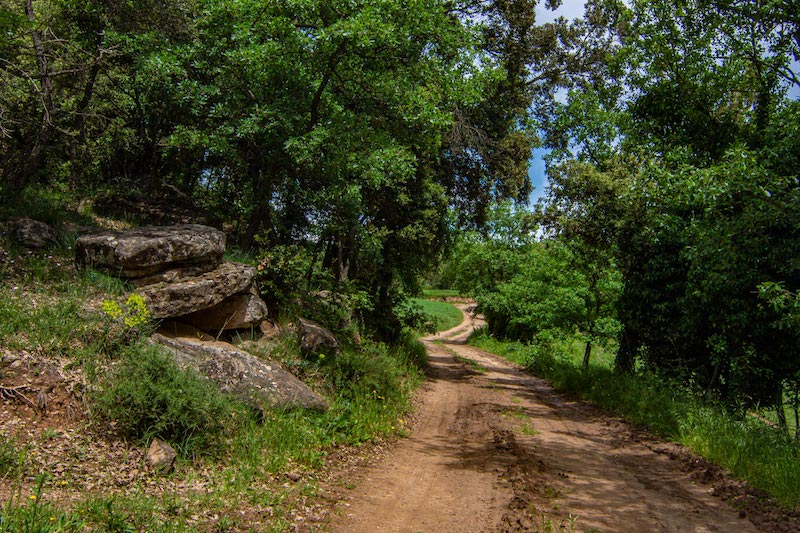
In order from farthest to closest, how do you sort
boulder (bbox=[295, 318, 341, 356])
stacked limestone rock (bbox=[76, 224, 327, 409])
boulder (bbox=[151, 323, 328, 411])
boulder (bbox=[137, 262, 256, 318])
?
boulder (bbox=[295, 318, 341, 356]) → boulder (bbox=[137, 262, 256, 318]) → stacked limestone rock (bbox=[76, 224, 327, 409]) → boulder (bbox=[151, 323, 328, 411])

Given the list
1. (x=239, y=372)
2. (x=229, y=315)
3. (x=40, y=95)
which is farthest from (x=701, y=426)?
(x=40, y=95)

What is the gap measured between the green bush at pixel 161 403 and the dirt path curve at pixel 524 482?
1.74 meters

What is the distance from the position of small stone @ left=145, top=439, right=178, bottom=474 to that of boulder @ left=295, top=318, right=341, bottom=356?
4181mm

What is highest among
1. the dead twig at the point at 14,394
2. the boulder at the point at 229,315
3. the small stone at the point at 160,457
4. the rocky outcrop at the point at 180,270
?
the rocky outcrop at the point at 180,270

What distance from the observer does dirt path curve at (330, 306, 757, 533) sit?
5.39 m

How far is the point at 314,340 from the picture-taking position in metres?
9.91

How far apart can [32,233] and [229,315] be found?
325 centimetres

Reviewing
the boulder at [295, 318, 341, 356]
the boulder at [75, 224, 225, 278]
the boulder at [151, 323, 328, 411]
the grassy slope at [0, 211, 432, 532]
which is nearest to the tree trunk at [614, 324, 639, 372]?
the grassy slope at [0, 211, 432, 532]

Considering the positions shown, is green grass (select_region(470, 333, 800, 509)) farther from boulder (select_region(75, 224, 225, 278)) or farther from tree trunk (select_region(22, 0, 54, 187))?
tree trunk (select_region(22, 0, 54, 187))

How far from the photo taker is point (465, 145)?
54.1 ft

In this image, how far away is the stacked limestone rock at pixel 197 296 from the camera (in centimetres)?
738

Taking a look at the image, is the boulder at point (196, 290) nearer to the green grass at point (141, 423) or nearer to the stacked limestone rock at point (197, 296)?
the stacked limestone rock at point (197, 296)

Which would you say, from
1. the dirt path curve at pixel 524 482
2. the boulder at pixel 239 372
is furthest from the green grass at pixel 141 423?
the dirt path curve at pixel 524 482

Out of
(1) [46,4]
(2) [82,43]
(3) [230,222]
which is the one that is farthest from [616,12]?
(1) [46,4]
